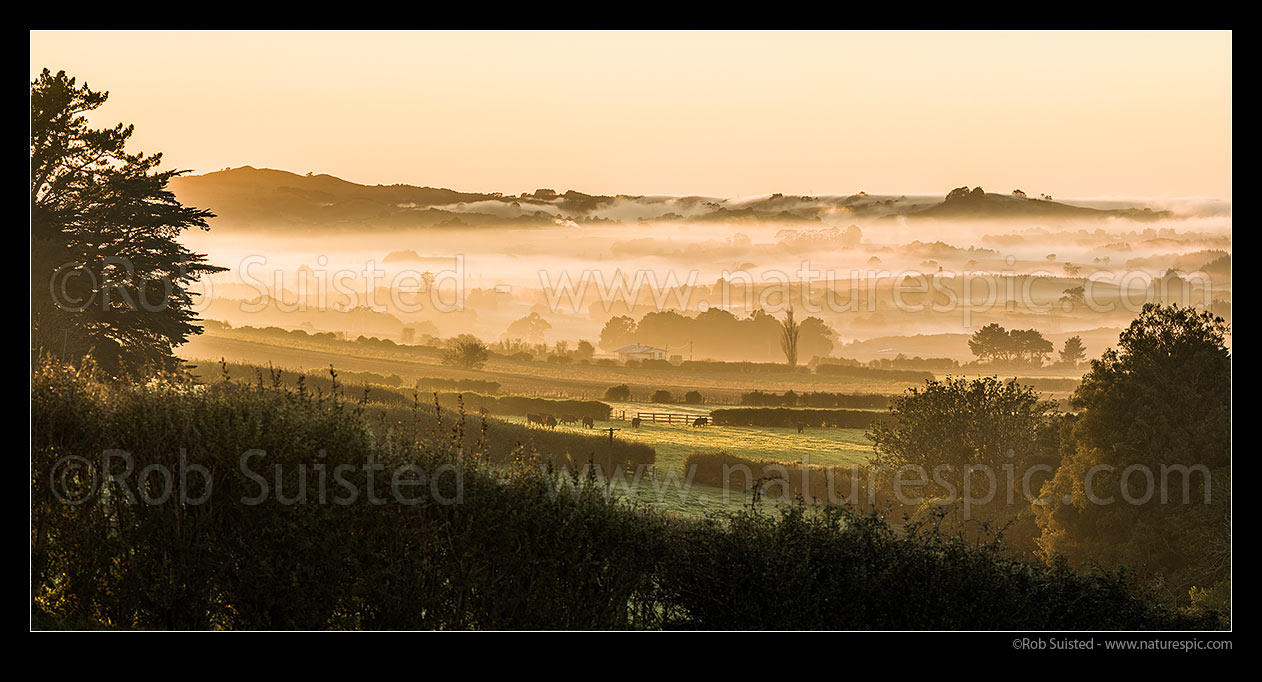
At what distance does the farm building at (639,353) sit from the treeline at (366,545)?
146 feet

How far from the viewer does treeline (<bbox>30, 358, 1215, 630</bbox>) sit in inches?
408

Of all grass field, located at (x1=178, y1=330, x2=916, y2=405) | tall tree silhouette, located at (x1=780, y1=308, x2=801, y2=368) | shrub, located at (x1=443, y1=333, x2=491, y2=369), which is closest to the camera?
grass field, located at (x1=178, y1=330, x2=916, y2=405)

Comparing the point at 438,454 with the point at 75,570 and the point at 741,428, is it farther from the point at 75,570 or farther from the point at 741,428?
the point at 741,428

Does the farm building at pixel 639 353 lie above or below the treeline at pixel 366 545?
above

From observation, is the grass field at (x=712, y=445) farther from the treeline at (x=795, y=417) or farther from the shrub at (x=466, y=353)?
the shrub at (x=466, y=353)

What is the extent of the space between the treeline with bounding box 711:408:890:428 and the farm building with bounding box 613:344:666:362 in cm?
840

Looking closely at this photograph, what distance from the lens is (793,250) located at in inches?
2071

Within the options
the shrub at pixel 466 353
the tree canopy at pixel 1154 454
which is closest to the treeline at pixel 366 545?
the tree canopy at pixel 1154 454

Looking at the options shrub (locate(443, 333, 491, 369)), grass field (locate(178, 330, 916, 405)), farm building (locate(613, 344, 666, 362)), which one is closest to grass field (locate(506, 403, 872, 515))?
grass field (locate(178, 330, 916, 405))

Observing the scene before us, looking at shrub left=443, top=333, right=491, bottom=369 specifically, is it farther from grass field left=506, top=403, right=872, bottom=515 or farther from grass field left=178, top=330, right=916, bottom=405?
grass field left=506, top=403, right=872, bottom=515

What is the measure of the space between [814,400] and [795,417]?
11.8 ft

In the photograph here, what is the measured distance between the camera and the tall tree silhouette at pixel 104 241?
1013 inches

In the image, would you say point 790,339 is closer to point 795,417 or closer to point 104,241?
point 795,417
